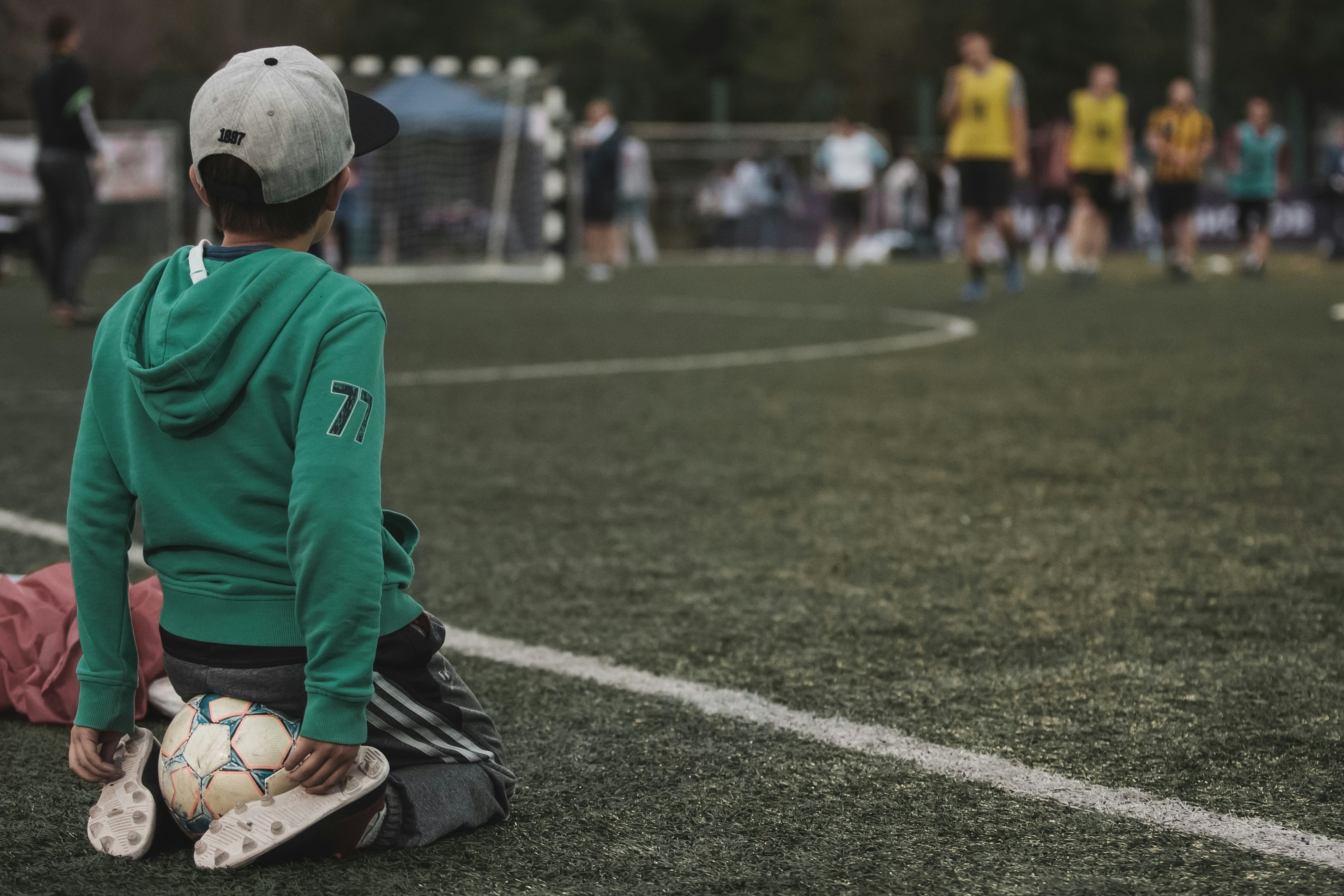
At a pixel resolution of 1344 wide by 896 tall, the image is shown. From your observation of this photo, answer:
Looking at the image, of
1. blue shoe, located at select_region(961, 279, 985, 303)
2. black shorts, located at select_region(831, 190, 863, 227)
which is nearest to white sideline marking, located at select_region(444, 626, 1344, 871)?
blue shoe, located at select_region(961, 279, 985, 303)

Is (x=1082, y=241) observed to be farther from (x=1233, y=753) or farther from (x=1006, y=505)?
(x=1233, y=753)

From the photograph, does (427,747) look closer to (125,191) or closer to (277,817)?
(277,817)

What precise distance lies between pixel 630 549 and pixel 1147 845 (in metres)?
2.17

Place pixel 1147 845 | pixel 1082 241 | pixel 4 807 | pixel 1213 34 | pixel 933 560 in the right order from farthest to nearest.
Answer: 1. pixel 1213 34
2. pixel 1082 241
3. pixel 933 560
4. pixel 4 807
5. pixel 1147 845

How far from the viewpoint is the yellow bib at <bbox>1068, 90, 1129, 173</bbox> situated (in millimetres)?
15180

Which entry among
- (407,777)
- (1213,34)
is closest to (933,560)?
(407,777)

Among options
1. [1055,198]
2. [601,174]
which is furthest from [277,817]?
[1055,198]

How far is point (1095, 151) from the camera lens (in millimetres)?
15188

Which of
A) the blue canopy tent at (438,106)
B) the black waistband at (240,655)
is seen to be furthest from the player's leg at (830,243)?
the black waistband at (240,655)

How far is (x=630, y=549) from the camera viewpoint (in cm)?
421

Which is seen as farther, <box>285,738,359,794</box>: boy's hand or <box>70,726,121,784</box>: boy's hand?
<box>70,726,121,784</box>: boy's hand

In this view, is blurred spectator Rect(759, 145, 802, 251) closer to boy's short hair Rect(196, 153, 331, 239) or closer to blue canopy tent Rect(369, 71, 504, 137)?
blue canopy tent Rect(369, 71, 504, 137)

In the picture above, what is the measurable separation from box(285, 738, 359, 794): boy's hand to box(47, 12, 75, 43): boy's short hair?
939cm

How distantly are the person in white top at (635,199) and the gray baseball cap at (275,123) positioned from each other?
22.2 m
